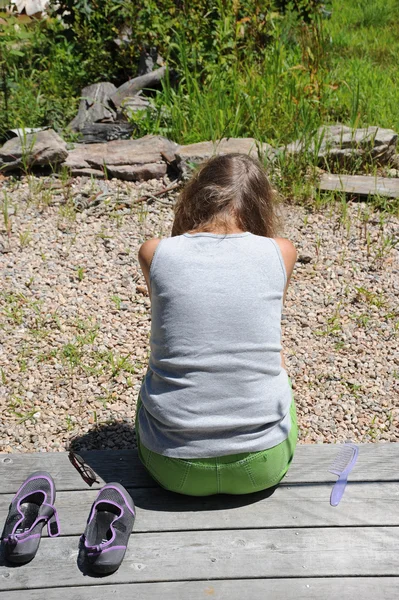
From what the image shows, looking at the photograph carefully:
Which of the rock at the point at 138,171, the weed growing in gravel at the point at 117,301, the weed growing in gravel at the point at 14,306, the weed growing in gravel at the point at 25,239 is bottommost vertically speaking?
the weed growing in gravel at the point at 117,301

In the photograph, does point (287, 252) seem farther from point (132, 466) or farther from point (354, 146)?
point (354, 146)

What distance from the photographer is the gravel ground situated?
9.89ft

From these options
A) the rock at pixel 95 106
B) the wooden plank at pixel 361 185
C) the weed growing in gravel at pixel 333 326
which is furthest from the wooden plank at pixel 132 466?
the rock at pixel 95 106

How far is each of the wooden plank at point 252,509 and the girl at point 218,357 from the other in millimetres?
71

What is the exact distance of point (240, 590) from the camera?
78.7 inches

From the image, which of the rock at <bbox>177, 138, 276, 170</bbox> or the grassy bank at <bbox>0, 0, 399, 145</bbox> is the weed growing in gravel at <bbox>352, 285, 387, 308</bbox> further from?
the grassy bank at <bbox>0, 0, 399, 145</bbox>

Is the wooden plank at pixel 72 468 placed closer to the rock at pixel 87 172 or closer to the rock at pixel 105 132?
the rock at pixel 87 172

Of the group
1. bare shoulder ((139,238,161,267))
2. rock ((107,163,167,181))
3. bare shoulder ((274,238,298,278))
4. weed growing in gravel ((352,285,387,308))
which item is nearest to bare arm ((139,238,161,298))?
bare shoulder ((139,238,161,267))

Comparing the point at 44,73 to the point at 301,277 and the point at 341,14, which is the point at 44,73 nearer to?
the point at 301,277

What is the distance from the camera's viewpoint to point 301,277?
3848 mm

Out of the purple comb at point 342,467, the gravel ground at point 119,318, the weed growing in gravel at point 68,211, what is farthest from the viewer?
the weed growing in gravel at point 68,211

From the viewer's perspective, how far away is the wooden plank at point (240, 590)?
1.99 m

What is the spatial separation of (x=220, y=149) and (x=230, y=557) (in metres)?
2.97

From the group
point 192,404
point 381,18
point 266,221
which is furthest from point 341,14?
point 192,404
